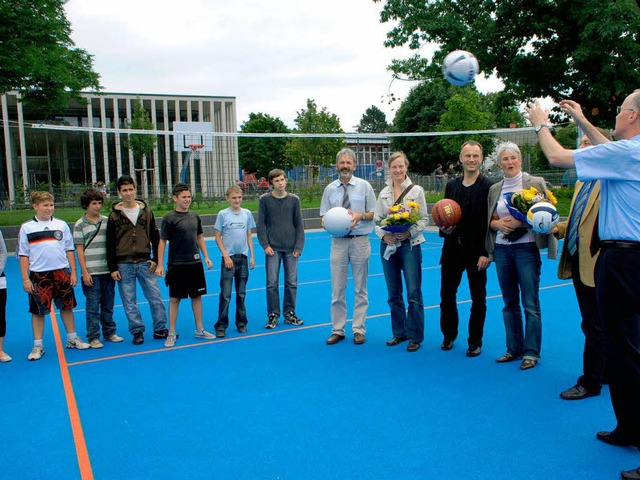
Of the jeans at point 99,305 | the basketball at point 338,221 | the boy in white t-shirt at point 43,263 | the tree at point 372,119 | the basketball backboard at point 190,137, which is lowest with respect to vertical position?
the jeans at point 99,305

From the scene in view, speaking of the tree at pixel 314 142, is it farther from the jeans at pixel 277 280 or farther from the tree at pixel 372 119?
the tree at pixel 372 119

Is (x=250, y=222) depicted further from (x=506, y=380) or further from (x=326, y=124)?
(x=326, y=124)

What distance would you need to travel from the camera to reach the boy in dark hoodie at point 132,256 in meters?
6.44

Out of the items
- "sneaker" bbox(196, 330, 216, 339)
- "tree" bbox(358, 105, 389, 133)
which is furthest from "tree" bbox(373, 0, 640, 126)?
"tree" bbox(358, 105, 389, 133)

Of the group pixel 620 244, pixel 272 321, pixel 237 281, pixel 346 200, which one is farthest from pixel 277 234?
pixel 620 244

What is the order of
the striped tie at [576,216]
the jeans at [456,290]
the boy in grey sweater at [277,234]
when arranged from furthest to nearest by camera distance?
the boy in grey sweater at [277,234] → the jeans at [456,290] → the striped tie at [576,216]

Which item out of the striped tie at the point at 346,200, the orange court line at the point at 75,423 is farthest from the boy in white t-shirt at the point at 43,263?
the striped tie at the point at 346,200

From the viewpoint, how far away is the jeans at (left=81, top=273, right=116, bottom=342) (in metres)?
6.41

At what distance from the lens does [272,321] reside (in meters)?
7.04

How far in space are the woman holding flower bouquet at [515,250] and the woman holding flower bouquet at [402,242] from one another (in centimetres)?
78

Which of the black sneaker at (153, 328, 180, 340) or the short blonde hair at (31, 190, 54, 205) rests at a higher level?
the short blonde hair at (31, 190, 54, 205)

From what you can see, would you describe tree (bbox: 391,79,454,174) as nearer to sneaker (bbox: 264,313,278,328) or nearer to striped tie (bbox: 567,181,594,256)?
sneaker (bbox: 264,313,278,328)

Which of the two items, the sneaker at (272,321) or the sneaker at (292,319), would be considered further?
the sneaker at (292,319)

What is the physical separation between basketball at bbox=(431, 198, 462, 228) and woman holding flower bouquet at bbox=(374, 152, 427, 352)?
0.31m
